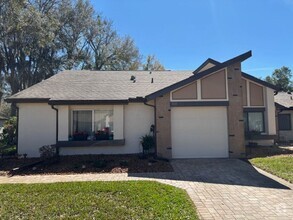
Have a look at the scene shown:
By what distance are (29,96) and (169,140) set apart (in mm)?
7657

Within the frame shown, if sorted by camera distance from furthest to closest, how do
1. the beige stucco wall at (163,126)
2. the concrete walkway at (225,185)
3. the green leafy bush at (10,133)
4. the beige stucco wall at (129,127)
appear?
the green leafy bush at (10,133) < the beige stucco wall at (129,127) < the beige stucco wall at (163,126) < the concrete walkway at (225,185)

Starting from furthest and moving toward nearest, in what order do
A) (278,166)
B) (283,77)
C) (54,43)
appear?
(283,77) → (54,43) → (278,166)

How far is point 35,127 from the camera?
482 inches

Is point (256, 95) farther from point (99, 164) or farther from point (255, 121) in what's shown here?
point (99, 164)

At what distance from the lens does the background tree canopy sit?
2152cm

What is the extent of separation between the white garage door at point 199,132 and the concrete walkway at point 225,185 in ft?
2.97

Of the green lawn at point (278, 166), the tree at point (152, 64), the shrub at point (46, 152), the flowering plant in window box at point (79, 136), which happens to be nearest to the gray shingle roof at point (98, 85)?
the flowering plant in window box at point (79, 136)

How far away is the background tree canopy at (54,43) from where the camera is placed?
21516 mm

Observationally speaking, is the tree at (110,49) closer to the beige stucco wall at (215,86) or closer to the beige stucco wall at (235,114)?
the beige stucco wall at (215,86)

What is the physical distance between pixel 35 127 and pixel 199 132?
8.61 m

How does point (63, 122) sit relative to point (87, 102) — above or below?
below

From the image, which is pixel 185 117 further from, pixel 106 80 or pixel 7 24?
pixel 7 24

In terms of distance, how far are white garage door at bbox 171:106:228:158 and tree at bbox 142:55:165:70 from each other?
2785cm

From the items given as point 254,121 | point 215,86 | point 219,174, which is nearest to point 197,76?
point 215,86
